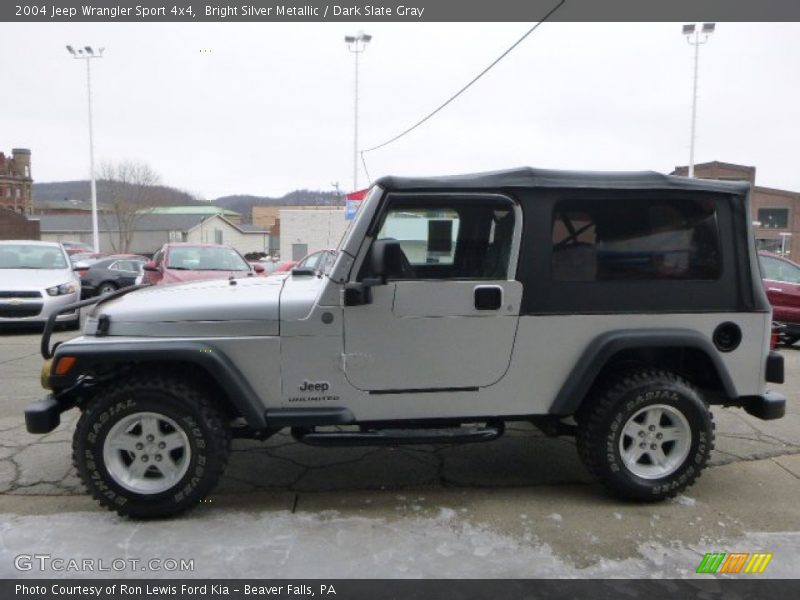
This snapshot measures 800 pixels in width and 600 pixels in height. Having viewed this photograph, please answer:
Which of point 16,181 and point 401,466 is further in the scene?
point 16,181

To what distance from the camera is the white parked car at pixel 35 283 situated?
9.34m

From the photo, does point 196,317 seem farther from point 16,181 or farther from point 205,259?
point 16,181

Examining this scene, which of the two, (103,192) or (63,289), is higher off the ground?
(103,192)

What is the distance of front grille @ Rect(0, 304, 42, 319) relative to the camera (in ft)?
30.5

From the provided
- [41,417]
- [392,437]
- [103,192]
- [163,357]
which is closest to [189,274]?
[41,417]

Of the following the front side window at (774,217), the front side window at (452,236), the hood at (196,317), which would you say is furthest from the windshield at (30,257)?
the front side window at (774,217)

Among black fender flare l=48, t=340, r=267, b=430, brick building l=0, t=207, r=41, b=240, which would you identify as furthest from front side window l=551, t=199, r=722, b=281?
brick building l=0, t=207, r=41, b=240

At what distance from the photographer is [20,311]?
935 cm

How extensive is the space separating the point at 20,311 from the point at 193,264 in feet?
9.21

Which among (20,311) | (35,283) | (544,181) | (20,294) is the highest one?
(544,181)

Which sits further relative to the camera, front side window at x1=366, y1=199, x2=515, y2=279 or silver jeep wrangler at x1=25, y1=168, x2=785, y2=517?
front side window at x1=366, y1=199, x2=515, y2=279

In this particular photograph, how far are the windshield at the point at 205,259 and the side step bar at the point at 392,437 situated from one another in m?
6.62

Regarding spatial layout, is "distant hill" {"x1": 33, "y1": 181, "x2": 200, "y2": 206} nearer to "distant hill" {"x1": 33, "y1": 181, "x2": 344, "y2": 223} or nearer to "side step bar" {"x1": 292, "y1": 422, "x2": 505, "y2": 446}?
"distant hill" {"x1": 33, "y1": 181, "x2": 344, "y2": 223}

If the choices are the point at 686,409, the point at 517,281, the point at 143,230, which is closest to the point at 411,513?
the point at 517,281
